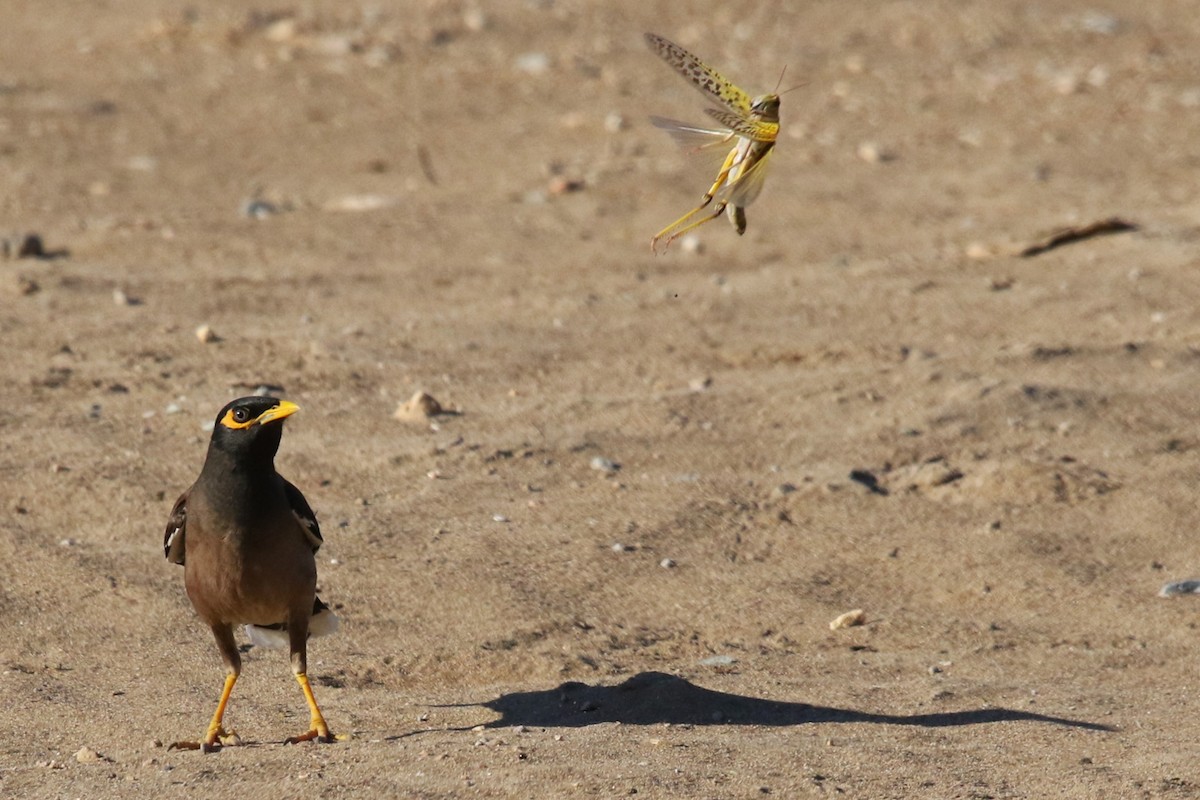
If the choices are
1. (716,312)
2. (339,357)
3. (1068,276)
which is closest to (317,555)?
(339,357)

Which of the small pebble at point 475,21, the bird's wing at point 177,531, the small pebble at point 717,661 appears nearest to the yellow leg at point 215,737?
the bird's wing at point 177,531

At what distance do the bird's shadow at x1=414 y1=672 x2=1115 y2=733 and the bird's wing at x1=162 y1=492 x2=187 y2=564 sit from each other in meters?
1.20

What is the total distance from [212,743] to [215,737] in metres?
0.03

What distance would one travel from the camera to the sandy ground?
19.1 ft

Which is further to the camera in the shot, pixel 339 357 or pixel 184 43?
pixel 184 43

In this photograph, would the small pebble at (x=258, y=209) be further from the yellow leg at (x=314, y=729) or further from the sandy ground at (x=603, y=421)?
the yellow leg at (x=314, y=729)

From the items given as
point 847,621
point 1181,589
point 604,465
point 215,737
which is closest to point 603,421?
point 604,465

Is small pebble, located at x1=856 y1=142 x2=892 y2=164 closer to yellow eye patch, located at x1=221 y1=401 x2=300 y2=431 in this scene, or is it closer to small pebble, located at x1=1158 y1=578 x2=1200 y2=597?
small pebble, located at x1=1158 y1=578 x2=1200 y2=597

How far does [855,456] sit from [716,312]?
6.75ft

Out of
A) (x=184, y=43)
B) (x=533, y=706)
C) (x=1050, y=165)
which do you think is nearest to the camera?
(x=533, y=706)

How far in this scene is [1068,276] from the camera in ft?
33.9

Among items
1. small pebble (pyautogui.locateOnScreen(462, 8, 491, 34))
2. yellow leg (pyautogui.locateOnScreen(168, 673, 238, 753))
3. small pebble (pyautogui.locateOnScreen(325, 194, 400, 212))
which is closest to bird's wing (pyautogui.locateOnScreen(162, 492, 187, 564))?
yellow leg (pyautogui.locateOnScreen(168, 673, 238, 753))

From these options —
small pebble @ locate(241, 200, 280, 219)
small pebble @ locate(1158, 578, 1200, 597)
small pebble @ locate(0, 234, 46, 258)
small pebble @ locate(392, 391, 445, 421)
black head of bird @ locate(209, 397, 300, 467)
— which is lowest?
small pebble @ locate(241, 200, 280, 219)

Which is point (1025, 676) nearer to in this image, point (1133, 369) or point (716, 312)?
point (1133, 369)
